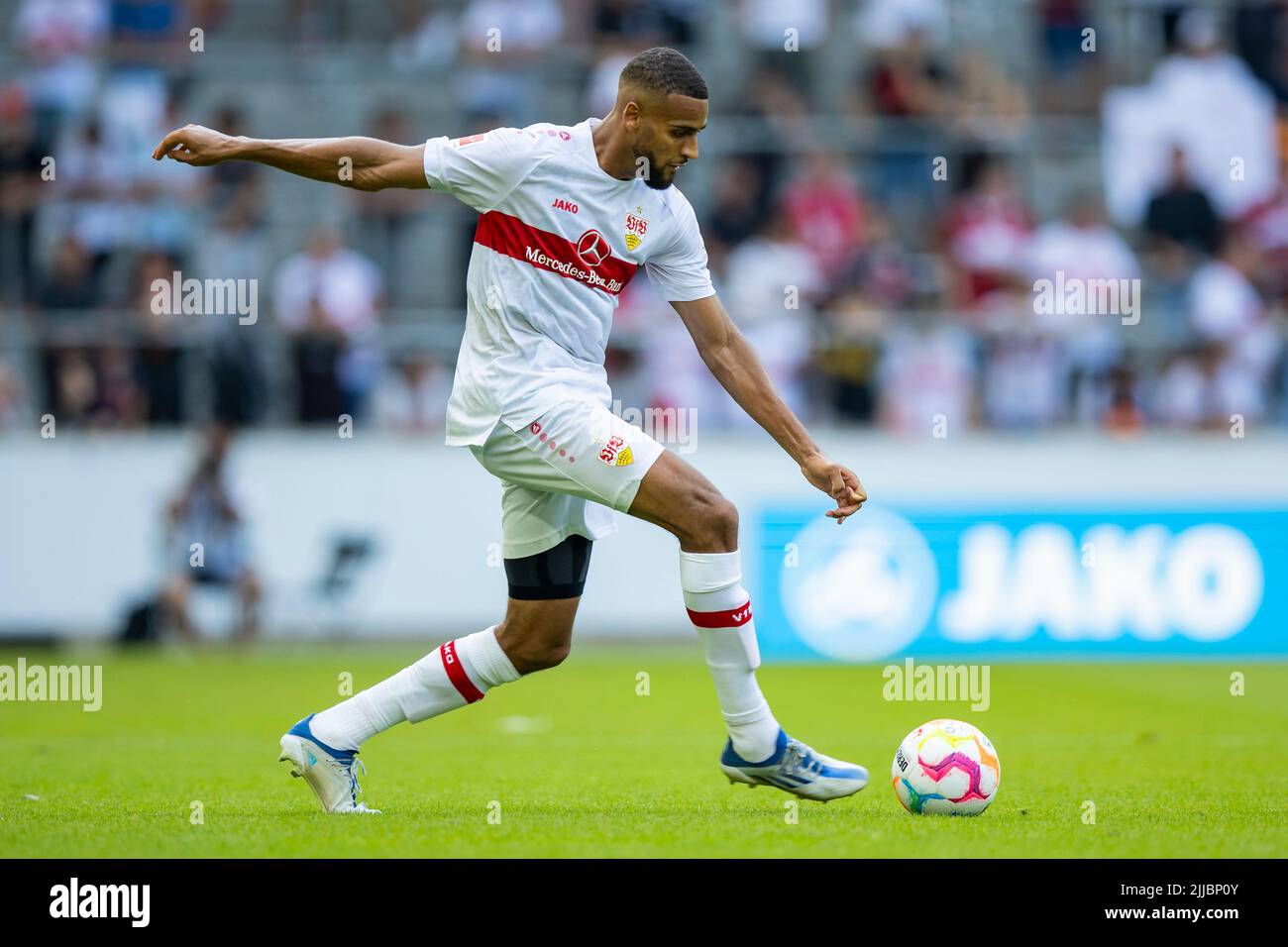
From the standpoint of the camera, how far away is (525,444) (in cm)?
703

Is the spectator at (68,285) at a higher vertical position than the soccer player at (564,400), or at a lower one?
higher

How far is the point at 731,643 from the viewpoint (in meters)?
7.16

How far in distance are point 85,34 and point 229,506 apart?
20.4ft

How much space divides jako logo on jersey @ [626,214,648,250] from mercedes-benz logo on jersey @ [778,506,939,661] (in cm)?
878

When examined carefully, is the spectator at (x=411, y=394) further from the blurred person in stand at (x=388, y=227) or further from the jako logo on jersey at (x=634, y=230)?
the jako logo on jersey at (x=634, y=230)

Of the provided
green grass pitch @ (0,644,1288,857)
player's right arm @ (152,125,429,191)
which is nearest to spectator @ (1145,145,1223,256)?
green grass pitch @ (0,644,1288,857)

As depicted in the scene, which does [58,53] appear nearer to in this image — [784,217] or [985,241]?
[784,217]

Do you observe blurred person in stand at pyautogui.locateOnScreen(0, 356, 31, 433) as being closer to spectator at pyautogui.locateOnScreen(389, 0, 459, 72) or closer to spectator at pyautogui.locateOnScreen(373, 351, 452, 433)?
spectator at pyautogui.locateOnScreen(373, 351, 452, 433)

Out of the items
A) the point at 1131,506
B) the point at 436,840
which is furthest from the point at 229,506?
the point at 436,840

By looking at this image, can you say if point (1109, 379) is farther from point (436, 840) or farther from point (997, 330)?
point (436, 840)

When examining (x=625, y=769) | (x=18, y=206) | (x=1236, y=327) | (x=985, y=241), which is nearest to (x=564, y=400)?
(x=625, y=769)

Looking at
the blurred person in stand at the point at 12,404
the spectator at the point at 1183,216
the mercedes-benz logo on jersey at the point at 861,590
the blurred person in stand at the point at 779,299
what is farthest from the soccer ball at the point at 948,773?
the spectator at the point at 1183,216

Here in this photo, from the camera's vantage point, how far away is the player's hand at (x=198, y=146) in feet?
22.3

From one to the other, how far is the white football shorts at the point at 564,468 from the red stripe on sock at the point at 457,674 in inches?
17.6
